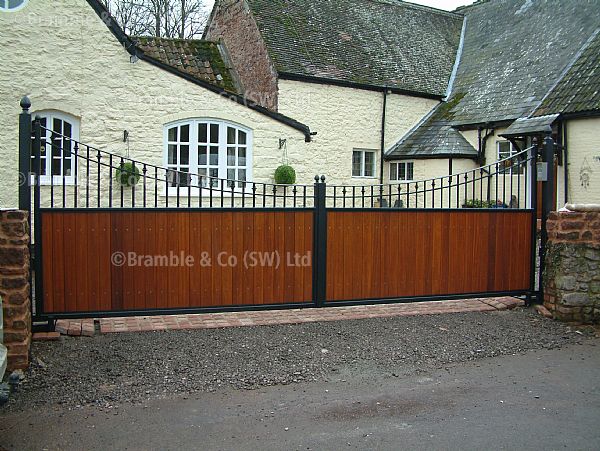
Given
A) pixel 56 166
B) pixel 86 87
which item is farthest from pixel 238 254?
pixel 86 87

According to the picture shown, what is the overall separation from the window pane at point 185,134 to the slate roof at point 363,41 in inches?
146

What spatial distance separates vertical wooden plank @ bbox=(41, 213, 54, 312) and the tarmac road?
2.06 meters

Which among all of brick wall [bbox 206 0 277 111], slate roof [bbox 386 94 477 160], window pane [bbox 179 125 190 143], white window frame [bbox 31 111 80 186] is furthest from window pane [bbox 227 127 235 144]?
slate roof [bbox 386 94 477 160]

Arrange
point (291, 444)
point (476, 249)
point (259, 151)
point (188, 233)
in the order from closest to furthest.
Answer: point (291, 444), point (188, 233), point (476, 249), point (259, 151)

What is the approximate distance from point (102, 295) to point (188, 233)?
1.21 m

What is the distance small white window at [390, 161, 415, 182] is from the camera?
19.3 meters

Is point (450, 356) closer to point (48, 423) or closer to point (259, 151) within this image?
point (48, 423)

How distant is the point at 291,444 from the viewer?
4520 millimetres

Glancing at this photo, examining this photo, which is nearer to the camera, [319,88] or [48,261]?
[48,261]

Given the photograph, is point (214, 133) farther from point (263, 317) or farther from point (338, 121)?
point (263, 317)

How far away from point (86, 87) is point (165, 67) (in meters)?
1.84

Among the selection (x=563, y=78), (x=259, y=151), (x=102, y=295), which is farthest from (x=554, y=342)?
(x=563, y=78)

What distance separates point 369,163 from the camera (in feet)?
64.5

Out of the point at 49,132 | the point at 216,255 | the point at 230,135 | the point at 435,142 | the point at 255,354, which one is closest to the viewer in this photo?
the point at 255,354
